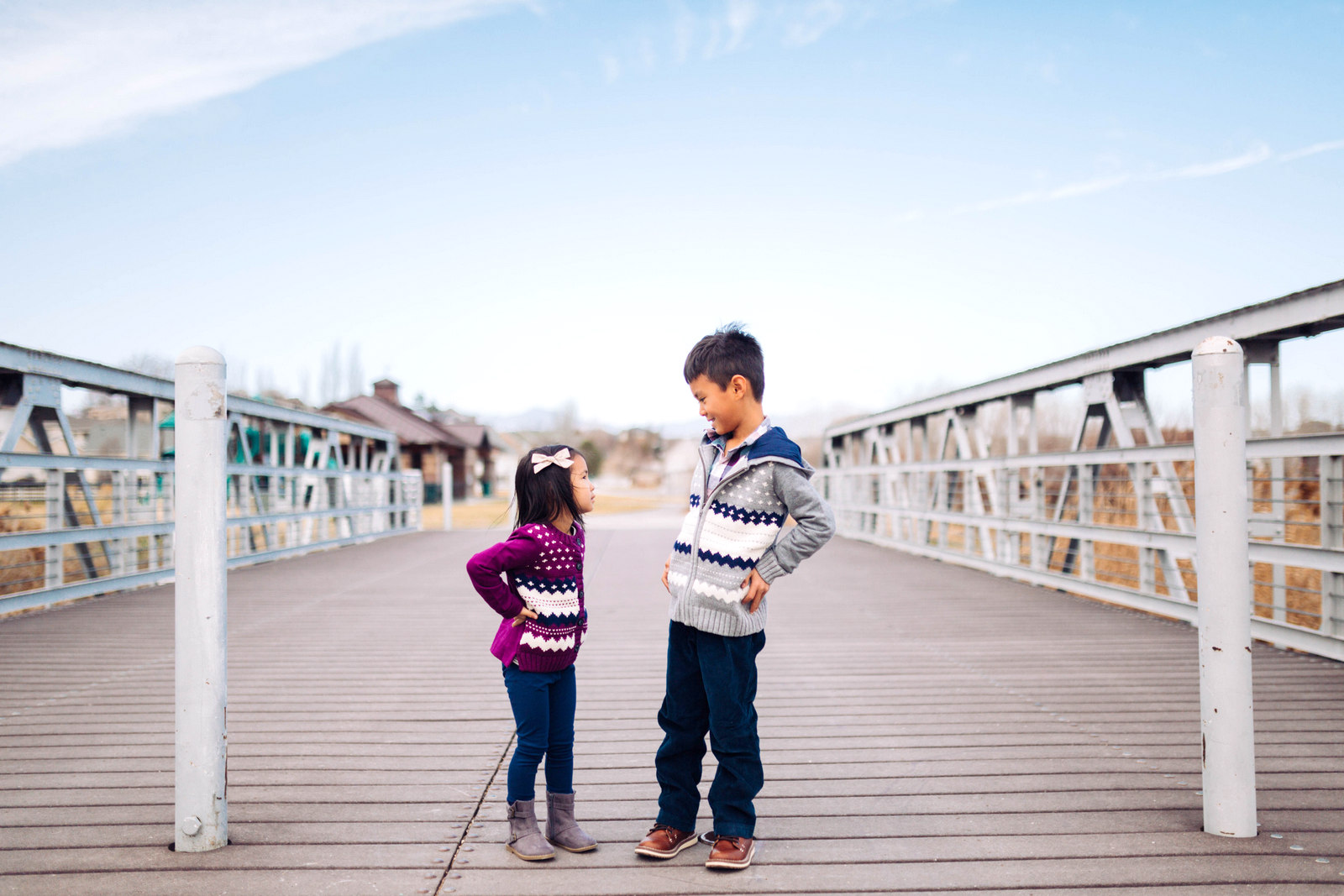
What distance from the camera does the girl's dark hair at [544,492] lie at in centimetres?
216

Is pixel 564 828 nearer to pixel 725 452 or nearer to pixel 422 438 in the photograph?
pixel 725 452

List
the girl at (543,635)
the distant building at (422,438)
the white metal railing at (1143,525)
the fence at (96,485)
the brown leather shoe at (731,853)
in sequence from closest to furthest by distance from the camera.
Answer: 1. the brown leather shoe at (731,853)
2. the girl at (543,635)
3. the white metal railing at (1143,525)
4. the fence at (96,485)
5. the distant building at (422,438)

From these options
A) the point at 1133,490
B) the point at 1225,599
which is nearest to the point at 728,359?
the point at 1225,599

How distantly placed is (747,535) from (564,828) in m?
0.83

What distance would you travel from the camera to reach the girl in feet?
6.89

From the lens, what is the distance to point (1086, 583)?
20.7ft

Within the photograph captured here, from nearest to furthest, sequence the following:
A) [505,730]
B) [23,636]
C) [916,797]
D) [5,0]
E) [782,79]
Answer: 1. [916,797]
2. [505,730]
3. [23,636]
4. [5,0]
5. [782,79]

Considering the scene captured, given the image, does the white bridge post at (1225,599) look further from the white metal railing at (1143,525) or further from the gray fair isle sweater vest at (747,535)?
the gray fair isle sweater vest at (747,535)

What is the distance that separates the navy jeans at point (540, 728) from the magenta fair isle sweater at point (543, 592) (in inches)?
1.5

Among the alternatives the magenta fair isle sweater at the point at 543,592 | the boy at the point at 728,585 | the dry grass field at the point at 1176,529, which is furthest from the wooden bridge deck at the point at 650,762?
the dry grass field at the point at 1176,529

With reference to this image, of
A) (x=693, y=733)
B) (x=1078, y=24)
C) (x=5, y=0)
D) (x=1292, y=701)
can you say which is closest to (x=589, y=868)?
(x=693, y=733)

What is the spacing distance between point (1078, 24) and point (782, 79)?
7.58m

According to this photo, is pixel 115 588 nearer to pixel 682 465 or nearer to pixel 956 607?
pixel 956 607

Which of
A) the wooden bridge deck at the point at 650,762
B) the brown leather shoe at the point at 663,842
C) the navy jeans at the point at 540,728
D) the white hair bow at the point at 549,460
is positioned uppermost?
the white hair bow at the point at 549,460
